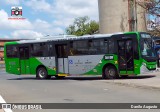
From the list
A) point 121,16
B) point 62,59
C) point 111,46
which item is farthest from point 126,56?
point 121,16

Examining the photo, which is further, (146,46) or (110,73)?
(110,73)

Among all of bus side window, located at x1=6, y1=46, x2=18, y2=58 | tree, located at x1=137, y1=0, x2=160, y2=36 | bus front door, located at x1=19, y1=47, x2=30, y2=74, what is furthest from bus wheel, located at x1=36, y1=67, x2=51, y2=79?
tree, located at x1=137, y1=0, x2=160, y2=36

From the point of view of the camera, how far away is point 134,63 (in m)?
23.0

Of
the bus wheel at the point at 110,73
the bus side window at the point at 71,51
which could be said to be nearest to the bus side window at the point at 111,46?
the bus wheel at the point at 110,73

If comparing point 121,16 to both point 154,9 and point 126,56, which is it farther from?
point 126,56

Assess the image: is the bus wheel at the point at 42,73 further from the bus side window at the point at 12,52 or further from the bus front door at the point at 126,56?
the bus front door at the point at 126,56

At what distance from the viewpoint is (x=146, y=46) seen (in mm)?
23562

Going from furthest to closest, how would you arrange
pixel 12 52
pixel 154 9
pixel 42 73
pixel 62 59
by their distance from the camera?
pixel 154 9 < pixel 12 52 < pixel 42 73 < pixel 62 59

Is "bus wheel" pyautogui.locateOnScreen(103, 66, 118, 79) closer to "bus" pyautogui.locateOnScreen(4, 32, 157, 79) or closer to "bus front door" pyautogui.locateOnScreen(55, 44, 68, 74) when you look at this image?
"bus" pyautogui.locateOnScreen(4, 32, 157, 79)

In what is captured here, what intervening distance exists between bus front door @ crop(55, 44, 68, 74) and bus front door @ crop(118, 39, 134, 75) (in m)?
4.68

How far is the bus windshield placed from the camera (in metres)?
23.2

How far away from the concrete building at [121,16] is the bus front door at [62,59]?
21.6 meters

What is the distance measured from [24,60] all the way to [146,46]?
10.5 meters

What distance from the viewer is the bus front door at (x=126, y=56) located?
23.2 metres
